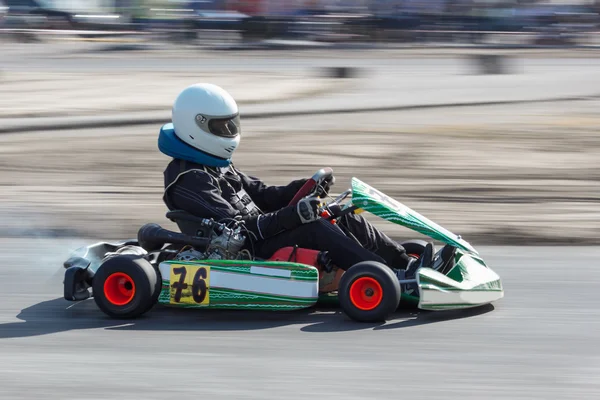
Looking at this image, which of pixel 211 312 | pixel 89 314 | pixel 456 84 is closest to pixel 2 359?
pixel 89 314

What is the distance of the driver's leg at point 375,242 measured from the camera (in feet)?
16.0

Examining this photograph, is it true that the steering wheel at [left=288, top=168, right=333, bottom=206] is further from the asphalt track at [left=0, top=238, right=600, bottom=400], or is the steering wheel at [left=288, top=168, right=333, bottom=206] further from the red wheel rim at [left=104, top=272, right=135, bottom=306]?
the red wheel rim at [left=104, top=272, right=135, bottom=306]

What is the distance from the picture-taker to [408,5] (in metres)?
25.3

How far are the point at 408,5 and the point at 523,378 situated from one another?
2231cm

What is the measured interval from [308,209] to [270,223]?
0.84 feet

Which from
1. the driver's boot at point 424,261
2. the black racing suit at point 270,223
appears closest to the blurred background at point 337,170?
the driver's boot at point 424,261

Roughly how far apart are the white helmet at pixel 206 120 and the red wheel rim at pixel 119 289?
2.56 feet

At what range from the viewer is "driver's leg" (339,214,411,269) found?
489 cm

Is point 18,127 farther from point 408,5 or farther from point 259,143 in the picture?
point 408,5

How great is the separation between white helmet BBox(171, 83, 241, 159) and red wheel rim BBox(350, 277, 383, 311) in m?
1.05

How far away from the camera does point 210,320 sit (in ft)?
15.6

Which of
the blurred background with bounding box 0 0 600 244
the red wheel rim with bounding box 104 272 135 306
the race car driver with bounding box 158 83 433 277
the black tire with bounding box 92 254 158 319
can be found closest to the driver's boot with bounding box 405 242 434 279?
the race car driver with bounding box 158 83 433 277

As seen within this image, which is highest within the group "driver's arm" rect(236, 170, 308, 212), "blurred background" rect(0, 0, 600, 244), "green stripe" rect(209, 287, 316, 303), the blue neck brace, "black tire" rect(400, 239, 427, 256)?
"blurred background" rect(0, 0, 600, 244)

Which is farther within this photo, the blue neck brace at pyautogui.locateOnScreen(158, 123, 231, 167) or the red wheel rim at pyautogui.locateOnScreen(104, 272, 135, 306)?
the blue neck brace at pyautogui.locateOnScreen(158, 123, 231, 167)
